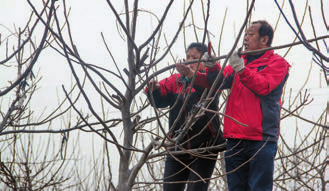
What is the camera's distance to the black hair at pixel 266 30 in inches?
107

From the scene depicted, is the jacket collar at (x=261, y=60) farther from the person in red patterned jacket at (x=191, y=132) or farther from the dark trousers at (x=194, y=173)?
the dark trousers at (x=194, y=173)

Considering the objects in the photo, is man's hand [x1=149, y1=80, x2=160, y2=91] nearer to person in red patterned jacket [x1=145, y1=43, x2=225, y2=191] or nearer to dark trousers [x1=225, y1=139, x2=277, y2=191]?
person in red patterned jacket [x1=145, y1=43, x2=225, y2=191]

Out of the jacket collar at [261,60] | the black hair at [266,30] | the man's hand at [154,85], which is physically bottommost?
the man's hand at [154,85]

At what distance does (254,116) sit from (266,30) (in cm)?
66

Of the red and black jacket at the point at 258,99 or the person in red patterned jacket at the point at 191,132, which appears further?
the person in red patterned jacket at the point at 191,132

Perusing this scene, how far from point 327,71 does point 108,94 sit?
3.63 feet

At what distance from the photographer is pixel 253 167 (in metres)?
2.47

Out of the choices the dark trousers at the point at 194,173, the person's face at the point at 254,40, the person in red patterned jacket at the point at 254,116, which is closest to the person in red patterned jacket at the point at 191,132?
the dark trousers at the point at 194,173

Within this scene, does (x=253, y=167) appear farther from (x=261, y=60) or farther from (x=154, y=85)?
(x=154, y=85)

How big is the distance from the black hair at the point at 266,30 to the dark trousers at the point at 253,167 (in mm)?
749

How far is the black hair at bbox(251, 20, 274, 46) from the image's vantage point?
2.72 metres

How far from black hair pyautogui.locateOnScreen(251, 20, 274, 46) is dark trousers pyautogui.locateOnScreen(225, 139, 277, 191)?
2.46ft

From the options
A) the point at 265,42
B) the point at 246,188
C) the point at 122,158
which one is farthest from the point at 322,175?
the point at 122,158

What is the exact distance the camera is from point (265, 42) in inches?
106
